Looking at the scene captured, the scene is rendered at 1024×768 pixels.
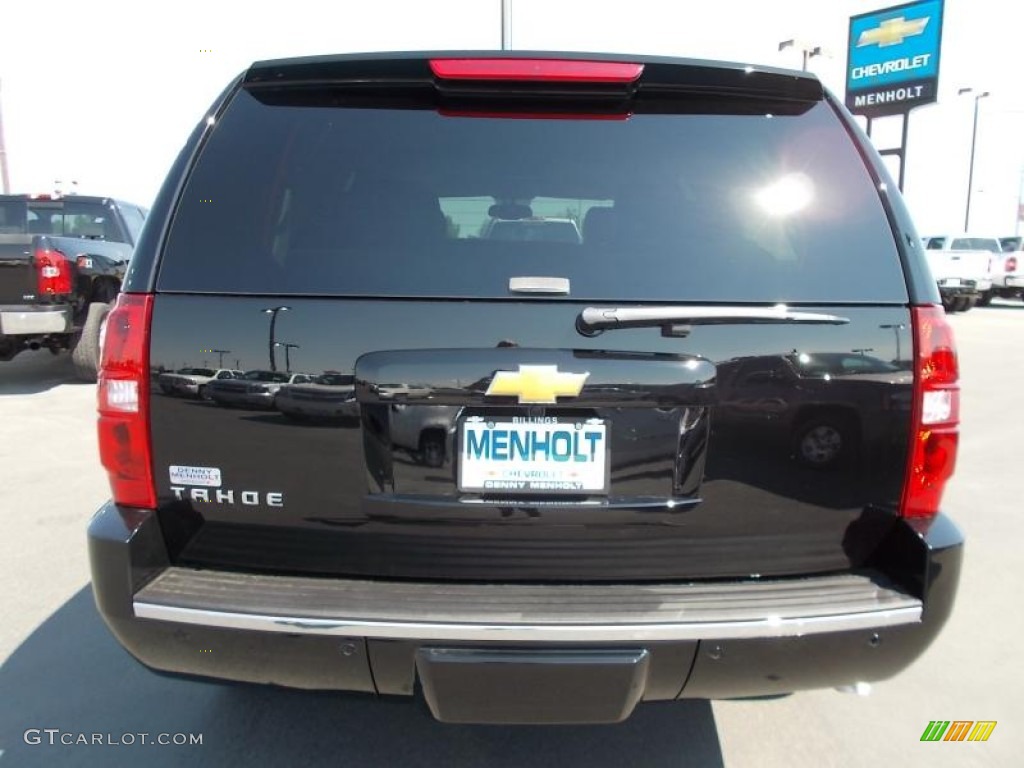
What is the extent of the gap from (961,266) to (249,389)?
23.9 m

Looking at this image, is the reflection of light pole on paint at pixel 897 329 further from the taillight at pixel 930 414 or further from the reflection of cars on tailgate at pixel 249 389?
the reflection of cars on tailgate at pixel 249 389

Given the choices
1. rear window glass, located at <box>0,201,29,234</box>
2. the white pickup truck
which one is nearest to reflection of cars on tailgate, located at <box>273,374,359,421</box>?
rear window glass, located at <box>0,201,29,234</box>

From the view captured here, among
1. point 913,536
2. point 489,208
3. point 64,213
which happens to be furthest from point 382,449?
point 64,213

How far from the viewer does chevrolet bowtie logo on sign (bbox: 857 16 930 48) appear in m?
24.8

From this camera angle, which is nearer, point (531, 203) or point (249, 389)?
point (249, 389)

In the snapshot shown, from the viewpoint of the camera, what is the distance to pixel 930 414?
1771 mm

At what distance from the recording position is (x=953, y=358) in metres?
1.81

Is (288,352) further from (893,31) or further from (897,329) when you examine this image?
(893,31)

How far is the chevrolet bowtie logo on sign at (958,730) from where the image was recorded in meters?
2.33

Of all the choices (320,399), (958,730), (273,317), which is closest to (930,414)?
(958,730)

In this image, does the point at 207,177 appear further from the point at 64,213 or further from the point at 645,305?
the point at 64,213

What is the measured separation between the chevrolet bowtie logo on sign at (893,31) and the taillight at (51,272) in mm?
28036

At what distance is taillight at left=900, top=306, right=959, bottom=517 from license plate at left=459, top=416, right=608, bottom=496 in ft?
2.57

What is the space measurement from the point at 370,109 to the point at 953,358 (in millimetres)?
1685
